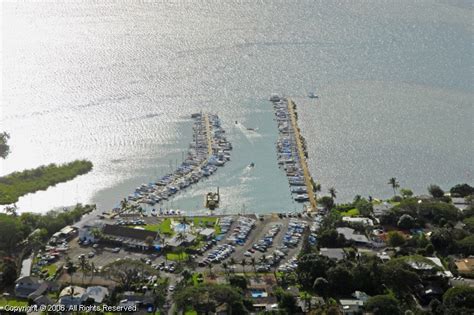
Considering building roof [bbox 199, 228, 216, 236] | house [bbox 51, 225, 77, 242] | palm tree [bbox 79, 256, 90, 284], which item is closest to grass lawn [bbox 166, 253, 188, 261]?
building roof [bbox 199, 228, 216, 236]

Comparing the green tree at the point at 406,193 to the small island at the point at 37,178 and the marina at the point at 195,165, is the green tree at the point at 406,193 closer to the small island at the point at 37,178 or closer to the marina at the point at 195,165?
the marina at the point at 195,165

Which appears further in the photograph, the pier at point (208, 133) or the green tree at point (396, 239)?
the pier at point (208, 133)

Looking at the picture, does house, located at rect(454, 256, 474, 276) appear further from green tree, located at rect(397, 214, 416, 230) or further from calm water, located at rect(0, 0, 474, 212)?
calm water, located at rect(0, 0, 474, 212)

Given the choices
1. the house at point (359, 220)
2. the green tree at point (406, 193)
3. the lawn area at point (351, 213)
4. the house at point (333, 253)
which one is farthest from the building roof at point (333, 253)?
the green tree at point (406, 193)

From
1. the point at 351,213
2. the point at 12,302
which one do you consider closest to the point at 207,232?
the point at 351,213

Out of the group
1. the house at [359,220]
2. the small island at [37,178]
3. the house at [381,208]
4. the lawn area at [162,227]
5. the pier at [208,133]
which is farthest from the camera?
the pier at [208,133]
